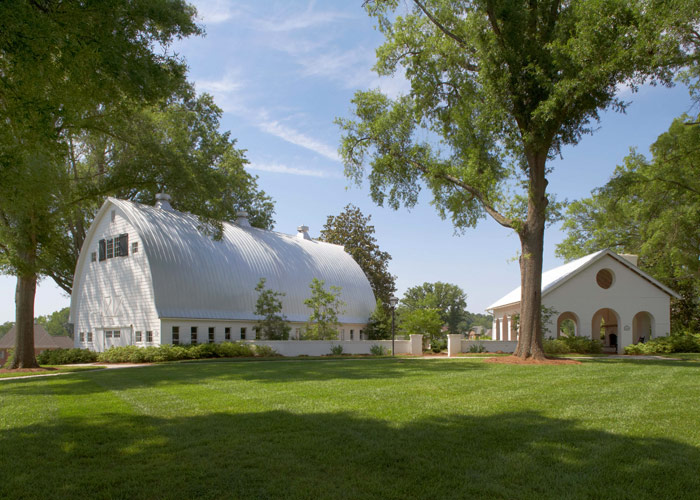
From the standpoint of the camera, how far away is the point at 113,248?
31438 mm

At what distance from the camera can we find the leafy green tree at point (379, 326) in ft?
133

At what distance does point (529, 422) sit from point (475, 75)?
718 inches

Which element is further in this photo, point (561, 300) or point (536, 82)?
point (561, 300)

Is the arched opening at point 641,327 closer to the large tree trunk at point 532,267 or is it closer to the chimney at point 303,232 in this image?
the large tree trunk at point 532,267

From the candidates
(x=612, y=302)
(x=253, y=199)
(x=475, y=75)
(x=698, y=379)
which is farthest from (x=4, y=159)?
(x=253, y=199)

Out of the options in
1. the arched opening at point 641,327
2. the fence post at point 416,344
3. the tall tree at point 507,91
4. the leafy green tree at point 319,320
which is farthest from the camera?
the arched opening at point 641,327

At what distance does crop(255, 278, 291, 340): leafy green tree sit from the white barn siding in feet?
21.0

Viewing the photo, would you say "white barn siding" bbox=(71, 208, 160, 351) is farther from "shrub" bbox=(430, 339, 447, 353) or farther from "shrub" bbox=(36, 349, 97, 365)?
"shrub" bbox=(430, 339, 447, 353)

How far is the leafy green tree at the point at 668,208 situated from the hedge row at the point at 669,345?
5.46m

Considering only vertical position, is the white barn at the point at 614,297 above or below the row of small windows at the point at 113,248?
below

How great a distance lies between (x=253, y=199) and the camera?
47281 mm

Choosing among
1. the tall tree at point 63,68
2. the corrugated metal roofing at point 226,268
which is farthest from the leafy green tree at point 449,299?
the tall tree at point 63,68

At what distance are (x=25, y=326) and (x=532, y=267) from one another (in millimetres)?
21967

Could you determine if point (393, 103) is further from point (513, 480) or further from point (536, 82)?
point (513, 480)
